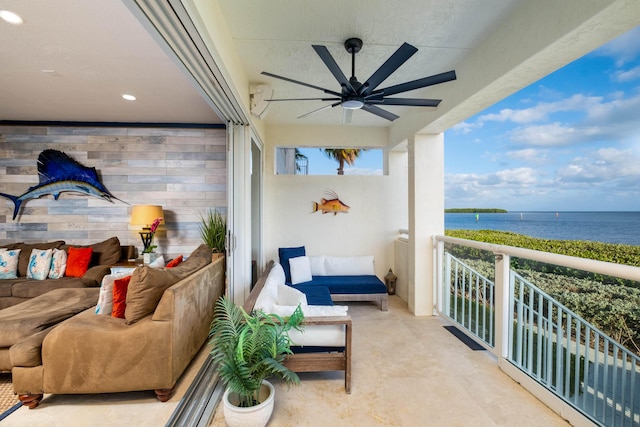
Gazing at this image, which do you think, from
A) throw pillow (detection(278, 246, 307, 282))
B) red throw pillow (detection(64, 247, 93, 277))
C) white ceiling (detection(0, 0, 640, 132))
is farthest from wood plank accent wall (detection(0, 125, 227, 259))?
throw pillow (detection(278, 246, 307, 282))

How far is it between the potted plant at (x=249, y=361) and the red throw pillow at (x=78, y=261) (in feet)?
9.12

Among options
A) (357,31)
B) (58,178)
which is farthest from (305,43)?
(58,178)

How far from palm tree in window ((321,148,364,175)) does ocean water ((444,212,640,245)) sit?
1876 mm

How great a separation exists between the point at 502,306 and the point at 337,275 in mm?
2313

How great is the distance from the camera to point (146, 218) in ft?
11.5

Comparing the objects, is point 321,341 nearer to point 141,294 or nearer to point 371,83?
point 141,294

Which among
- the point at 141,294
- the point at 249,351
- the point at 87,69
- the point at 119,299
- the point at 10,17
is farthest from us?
the point at 87,69

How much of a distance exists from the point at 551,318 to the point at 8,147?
6.58 meters

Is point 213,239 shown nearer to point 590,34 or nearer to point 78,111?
point 78,111

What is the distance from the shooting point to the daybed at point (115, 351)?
1.73m

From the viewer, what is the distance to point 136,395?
190cm

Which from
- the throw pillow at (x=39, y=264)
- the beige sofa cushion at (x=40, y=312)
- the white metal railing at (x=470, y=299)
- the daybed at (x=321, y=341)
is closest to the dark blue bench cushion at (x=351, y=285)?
the white metal railing at (x=470, y=299)

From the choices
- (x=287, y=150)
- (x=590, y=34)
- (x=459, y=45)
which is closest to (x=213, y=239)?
(x=287, y=150)

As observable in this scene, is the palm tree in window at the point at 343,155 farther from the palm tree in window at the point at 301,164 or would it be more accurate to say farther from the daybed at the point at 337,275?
the daybed at the point at 337,275
